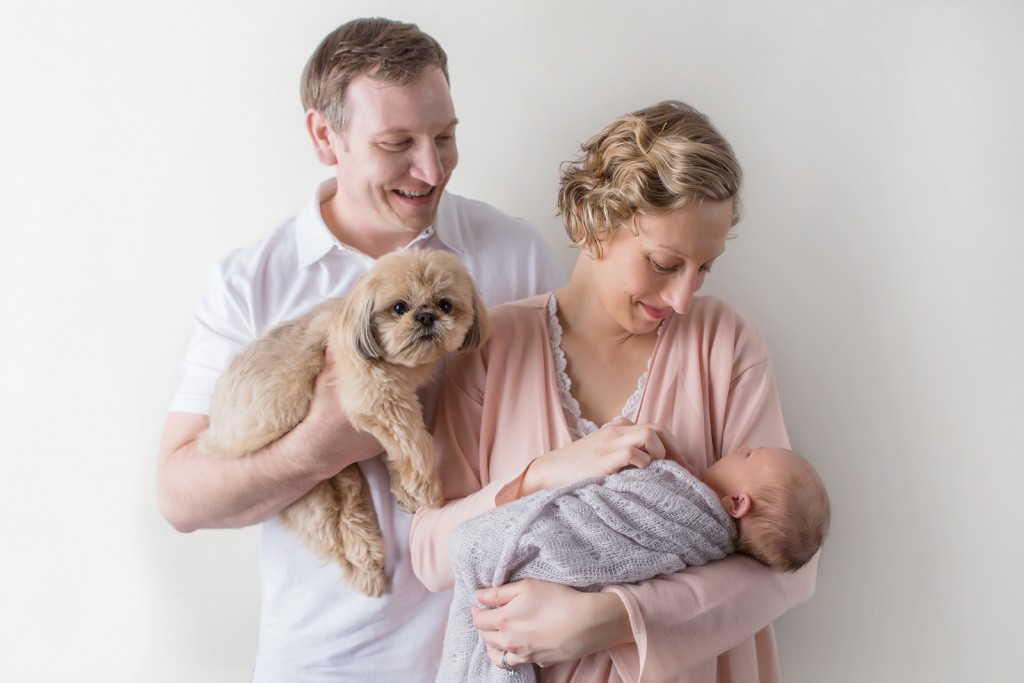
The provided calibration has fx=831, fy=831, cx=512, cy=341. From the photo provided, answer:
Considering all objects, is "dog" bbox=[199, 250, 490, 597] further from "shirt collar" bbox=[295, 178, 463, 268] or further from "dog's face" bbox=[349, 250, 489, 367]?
"shirt collar" bbox=[295, 178, 463, 268]

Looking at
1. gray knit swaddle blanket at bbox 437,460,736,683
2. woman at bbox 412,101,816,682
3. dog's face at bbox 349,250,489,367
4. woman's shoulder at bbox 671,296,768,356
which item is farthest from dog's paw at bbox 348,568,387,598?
woman's shoulder at bbox 671,296,768,356

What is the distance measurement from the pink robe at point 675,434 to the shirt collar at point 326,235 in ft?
0.94

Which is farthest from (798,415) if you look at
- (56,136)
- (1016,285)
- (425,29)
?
(56,136)

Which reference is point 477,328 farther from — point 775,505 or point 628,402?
point 775,505

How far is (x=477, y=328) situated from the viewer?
184 centimetres

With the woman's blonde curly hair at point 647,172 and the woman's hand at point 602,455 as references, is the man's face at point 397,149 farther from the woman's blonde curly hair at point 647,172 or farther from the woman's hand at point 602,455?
the woman's hand at point 602,455

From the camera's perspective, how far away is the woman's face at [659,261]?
1664mm

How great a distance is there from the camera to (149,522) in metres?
2.66

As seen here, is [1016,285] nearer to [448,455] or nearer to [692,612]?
[692,612]

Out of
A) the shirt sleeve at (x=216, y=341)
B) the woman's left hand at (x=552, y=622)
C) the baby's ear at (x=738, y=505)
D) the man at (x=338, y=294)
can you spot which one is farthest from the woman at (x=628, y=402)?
the shirt sleeve at (x=216, y=341)

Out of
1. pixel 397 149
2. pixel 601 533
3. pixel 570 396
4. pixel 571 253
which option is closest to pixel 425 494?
pixel 570 396

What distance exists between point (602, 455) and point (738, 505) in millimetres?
287

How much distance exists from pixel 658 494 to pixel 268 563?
1.09 meters

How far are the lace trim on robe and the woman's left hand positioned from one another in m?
0.39
